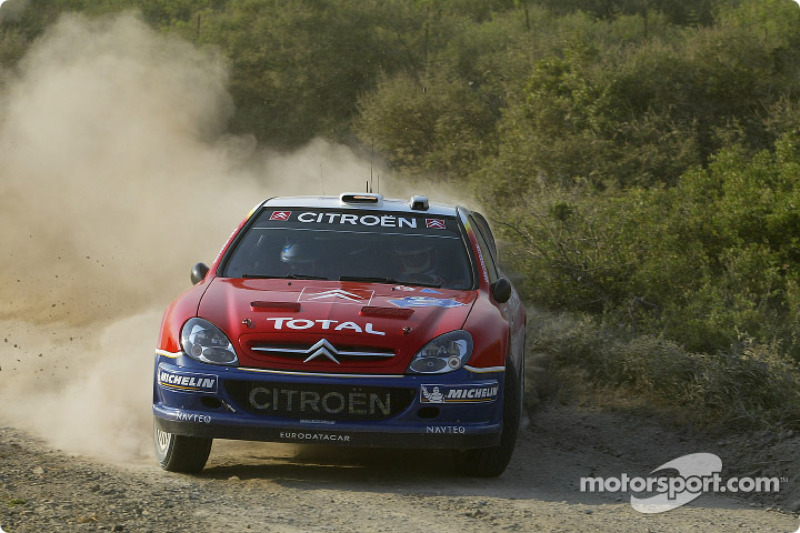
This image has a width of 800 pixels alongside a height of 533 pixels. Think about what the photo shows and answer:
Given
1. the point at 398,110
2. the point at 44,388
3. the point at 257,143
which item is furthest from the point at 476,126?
the point at 44,388

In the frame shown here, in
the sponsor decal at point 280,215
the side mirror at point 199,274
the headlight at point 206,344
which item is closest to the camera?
the headlight at point 206,344

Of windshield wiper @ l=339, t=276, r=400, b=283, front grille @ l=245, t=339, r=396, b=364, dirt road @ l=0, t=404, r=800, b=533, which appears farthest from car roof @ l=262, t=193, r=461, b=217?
front grille @ l=245, t=339, r=396, b=364

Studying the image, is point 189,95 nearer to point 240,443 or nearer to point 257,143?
point 257,143

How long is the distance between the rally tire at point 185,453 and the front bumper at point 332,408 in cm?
24

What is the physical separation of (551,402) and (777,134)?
10451mm

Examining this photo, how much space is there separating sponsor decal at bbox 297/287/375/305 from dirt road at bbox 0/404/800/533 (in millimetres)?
976

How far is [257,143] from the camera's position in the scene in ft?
83.5

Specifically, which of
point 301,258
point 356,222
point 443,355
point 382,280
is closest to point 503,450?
point 443,355

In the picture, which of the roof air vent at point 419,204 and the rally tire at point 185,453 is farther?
the roof air vent at point 419,204

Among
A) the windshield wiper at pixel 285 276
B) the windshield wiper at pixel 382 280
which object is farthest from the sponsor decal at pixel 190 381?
the windshield wiper at pixel 382 280

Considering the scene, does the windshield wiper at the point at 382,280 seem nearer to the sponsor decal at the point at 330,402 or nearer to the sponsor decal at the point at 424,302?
the sponsor decal at the point at 424,302

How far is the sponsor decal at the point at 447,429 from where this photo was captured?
5.95 meters

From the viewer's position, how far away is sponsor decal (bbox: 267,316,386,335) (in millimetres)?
6023

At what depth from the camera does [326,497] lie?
574 centimetres
